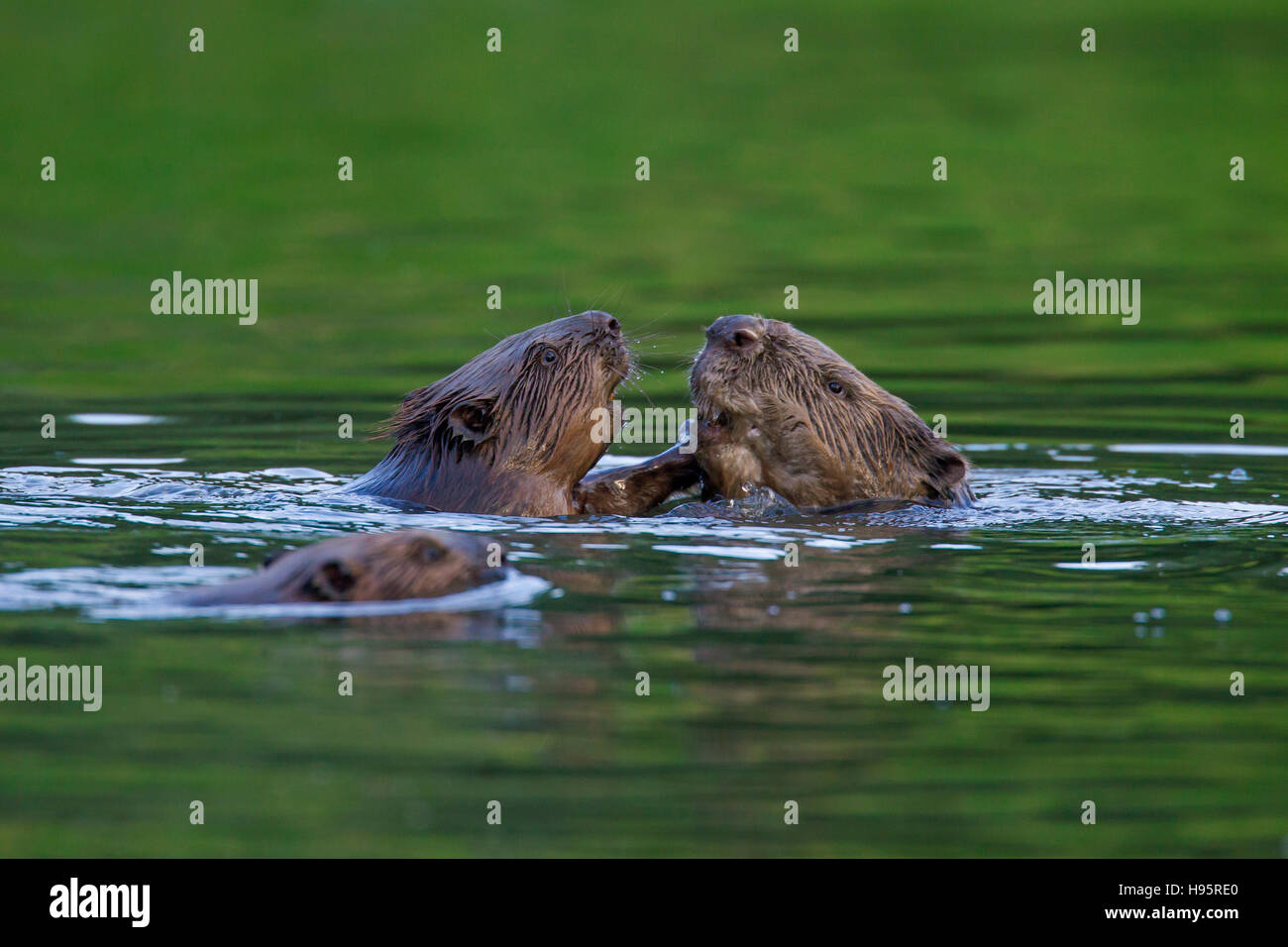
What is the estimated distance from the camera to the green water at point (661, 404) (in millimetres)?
6250

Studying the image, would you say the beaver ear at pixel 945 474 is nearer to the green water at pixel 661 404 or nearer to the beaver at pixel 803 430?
the beaver at pixel 803 430

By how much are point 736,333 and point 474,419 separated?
1.47m

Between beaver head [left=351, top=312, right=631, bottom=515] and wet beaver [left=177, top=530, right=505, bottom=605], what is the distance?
177 centimetres

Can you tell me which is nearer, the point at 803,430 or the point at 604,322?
the point at 803,430

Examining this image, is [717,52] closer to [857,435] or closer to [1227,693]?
[857,435]

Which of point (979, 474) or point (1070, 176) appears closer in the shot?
point (979, 474)

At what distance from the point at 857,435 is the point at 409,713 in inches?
170

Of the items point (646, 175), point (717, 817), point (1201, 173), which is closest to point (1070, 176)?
point (1201, 173)

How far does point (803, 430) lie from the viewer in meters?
10.2

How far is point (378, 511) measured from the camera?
1007 centimetres
